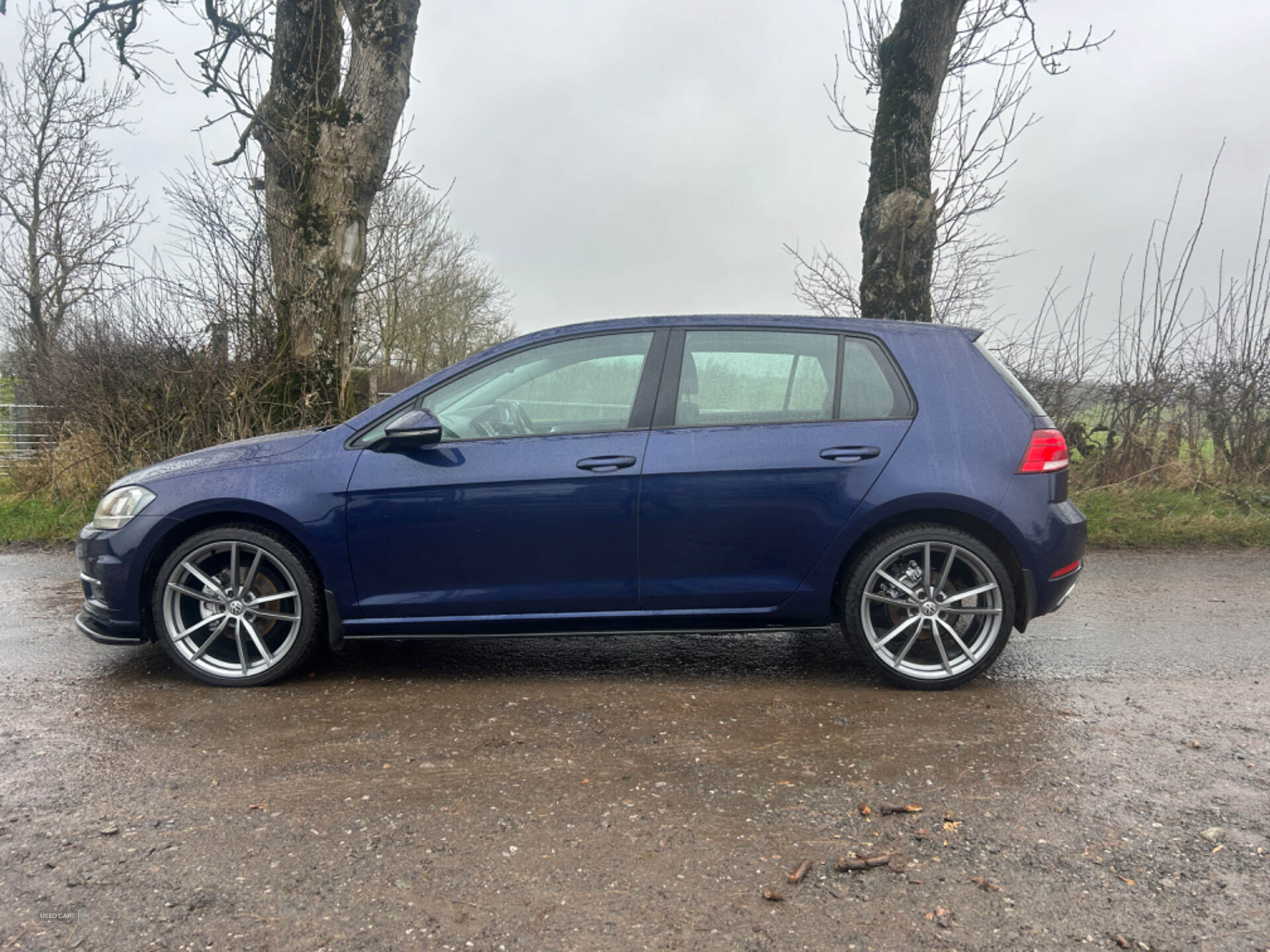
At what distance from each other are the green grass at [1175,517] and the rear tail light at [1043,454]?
4.38m

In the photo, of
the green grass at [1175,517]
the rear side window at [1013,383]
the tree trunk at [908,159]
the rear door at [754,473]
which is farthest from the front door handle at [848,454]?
the tree trunk at [908,159]

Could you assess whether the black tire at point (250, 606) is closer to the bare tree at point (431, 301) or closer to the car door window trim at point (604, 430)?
the car door window trim at point (604, 430)

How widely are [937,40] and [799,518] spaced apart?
24.4 feet

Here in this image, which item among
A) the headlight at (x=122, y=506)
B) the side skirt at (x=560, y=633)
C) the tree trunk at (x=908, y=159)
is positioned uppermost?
the tree trunk at (x=908, y=159)

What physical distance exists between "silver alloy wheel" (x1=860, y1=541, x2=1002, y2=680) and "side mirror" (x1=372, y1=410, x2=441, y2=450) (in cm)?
209

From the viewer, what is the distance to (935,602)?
4141 millimetres

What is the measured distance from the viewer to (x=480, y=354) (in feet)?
14.2

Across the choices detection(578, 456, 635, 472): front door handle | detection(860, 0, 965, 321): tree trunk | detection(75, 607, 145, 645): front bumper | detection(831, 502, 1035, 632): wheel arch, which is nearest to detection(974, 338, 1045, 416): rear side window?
detection(831, 502, 1035, 632): wheel arch

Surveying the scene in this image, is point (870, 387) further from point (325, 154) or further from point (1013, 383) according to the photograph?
point (325, 154)

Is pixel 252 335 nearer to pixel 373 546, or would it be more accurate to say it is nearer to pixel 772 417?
pixel 373 546

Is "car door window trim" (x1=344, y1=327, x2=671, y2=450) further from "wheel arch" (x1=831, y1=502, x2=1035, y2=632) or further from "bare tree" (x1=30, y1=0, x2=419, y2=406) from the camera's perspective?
"bare tree" (x1=30, y1=0, x2=419, y2=406)

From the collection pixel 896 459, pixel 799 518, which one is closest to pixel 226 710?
pixel 799 518

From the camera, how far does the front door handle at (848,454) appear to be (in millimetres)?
4102

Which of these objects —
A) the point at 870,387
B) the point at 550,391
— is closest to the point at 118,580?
the point at 550,391
